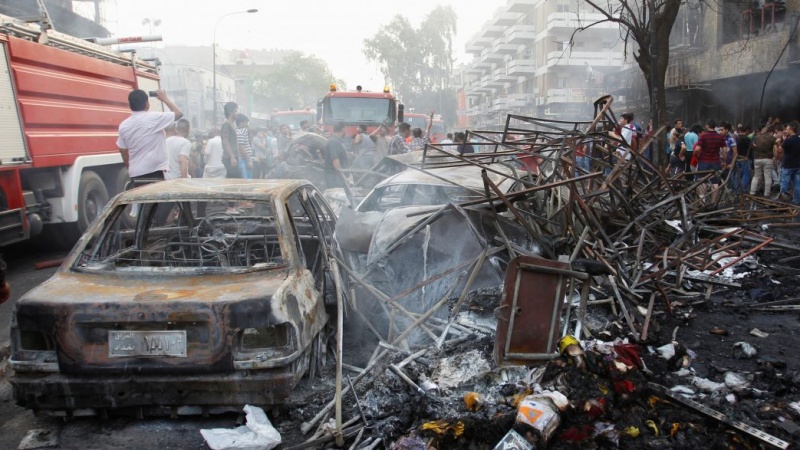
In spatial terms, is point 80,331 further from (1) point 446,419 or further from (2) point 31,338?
(1) point 446,419

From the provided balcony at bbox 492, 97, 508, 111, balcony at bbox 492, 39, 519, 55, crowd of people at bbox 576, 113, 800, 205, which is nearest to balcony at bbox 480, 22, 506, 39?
balcony at bbox 492, 39, 519, 55

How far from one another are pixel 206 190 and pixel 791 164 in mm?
12136

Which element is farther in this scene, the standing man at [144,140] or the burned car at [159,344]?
the standing man at [144,140]

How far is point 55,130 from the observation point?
7.74 metres

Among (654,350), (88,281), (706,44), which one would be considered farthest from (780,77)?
(88,281)

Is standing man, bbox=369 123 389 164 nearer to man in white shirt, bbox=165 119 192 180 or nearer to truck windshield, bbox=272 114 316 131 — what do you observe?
man in white shirt, bbox=165 119 192 180

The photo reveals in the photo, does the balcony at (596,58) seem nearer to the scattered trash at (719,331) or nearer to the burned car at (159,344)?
the scattered trash at (719,331)

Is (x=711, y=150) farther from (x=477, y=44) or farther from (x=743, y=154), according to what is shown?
(x=477, y=44)

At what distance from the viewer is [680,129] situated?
49.0 feet

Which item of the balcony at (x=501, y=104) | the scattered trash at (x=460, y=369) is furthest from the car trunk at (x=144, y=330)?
the balcony at (x=501, y=104)

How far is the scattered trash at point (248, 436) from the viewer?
2938 mm

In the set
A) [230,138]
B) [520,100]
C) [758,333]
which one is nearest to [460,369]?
[758,333]

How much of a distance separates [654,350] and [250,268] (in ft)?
9.44

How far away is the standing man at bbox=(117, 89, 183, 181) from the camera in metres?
6.41
